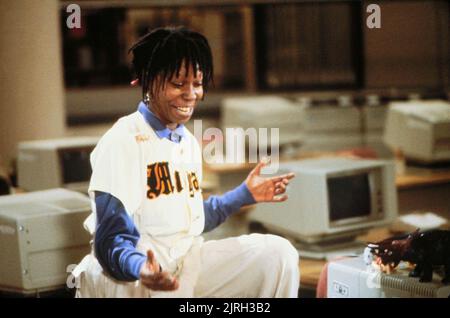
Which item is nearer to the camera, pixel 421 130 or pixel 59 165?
pixel 59 165

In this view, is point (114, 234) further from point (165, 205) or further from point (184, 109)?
point (184, 109)

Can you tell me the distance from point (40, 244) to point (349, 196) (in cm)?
133

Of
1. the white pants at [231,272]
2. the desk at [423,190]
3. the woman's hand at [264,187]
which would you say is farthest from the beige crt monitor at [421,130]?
the white pants at [231,272]

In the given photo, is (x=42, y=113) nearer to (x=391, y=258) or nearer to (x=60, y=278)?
(x=60, y=278)

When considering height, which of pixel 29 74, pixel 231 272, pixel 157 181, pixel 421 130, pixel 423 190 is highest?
pixel 29 74

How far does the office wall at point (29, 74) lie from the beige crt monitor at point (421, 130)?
2095 mm

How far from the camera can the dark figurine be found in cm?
224

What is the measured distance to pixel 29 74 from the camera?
367 cm

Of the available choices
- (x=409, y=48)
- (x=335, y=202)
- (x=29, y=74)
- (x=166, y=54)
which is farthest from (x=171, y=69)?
(x=409, y=48)

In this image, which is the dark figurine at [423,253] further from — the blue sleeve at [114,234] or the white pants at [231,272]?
the blue sleeve at [114,234]

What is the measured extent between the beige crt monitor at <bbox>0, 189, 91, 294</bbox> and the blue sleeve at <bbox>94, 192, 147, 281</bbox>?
0.43m

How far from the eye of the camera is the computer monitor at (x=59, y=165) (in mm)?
3291

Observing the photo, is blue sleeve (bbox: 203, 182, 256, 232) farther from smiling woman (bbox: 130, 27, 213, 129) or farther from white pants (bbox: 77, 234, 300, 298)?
smiling woman (bbox: 130, 27, 213, 129)

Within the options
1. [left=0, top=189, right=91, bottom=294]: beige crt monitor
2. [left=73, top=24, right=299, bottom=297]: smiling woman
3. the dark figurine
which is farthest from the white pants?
the dark figurine
